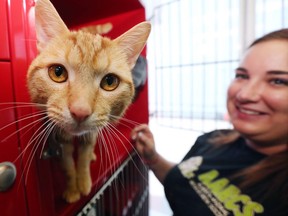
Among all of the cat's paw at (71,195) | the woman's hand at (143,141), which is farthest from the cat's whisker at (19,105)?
the woman's hand at (143,141)

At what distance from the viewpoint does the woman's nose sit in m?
0.61

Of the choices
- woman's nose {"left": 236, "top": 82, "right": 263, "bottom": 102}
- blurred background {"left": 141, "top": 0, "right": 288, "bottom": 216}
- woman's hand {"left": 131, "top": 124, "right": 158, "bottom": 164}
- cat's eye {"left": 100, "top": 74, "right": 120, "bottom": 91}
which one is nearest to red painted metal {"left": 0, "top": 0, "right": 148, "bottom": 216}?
cat's eye {"left": 100, "top": 74, "right": 120, "bottom": 91}

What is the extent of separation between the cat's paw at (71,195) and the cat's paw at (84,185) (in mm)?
11

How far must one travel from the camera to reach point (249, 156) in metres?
0.74

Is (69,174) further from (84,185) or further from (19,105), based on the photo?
(19,105)

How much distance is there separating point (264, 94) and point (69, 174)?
57 centimetres

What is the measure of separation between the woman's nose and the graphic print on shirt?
292mm

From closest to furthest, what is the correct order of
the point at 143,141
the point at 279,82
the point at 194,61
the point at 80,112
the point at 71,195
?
the point at 80,112 < the point at 71,195 < the point at 279,82 < the point at 143,141 < the point at 194,61

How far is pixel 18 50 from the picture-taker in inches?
12.3

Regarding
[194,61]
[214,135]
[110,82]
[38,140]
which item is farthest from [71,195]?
[194,61]

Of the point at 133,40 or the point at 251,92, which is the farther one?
the point at 251,92

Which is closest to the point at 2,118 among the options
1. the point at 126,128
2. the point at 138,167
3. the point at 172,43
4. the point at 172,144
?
the point at 126,128

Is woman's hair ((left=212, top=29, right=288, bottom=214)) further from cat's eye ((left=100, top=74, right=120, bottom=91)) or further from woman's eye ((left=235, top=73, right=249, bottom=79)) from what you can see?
cat's eye ((left=100, top=74, right=120, bottom=91))

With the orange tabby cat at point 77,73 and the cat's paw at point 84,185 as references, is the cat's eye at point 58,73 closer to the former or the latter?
the orange tabby cat at point 77,73
